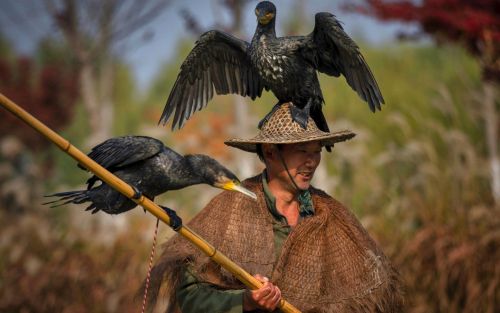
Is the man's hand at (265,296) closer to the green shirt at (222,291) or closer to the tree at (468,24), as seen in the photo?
the green shirt at (222,291)

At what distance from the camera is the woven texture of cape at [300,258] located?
3.16 m

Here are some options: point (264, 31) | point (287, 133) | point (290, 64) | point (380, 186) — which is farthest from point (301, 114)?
point (380, 186)

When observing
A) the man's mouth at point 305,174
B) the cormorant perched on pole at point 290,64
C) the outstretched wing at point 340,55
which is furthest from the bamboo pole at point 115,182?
the outstretched wing at point 340,55

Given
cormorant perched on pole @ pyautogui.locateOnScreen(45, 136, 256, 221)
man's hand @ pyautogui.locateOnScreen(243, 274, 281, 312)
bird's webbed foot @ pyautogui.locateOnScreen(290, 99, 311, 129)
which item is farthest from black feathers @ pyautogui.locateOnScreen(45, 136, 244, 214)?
bird's webbed foot @ pyautogui.locateOnScreen(290, 99, 311, 129)

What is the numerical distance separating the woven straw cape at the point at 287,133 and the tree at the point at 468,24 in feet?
10.7

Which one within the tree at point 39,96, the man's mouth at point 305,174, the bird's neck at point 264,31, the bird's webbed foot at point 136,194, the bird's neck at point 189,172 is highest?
the bird's neck at point 264,31

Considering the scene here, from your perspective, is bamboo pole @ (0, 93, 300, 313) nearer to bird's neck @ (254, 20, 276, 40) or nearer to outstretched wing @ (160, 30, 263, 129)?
outstretched wing @ (160, 30, 263, 129)

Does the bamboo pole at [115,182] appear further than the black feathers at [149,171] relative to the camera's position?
No

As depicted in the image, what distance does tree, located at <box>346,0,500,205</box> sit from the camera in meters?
6.51

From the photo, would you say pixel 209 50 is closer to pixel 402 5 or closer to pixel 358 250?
pixel 358 250

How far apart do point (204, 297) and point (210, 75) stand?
3.30ft

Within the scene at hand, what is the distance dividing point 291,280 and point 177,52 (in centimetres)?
1662

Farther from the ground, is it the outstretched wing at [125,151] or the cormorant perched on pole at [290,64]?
the cormorant perched on pole at [290,64]

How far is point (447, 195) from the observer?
6324 mm
